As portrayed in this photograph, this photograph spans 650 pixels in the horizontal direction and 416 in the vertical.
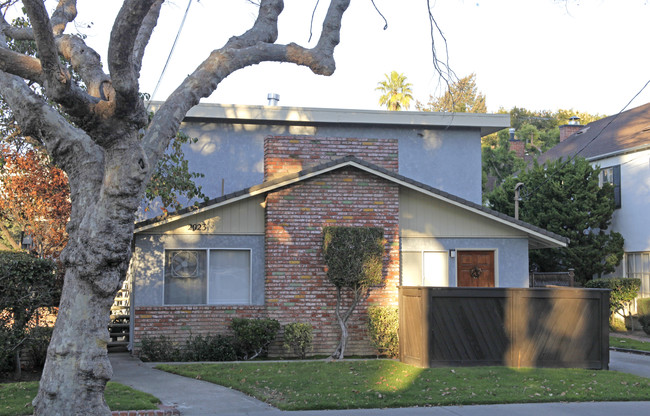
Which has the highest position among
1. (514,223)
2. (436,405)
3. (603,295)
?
(514,223)

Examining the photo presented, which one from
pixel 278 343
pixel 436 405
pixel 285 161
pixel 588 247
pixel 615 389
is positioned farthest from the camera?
pixel 588 247

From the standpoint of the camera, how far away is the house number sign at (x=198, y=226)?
15.9m

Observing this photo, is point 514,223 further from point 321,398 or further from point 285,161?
point 321,398

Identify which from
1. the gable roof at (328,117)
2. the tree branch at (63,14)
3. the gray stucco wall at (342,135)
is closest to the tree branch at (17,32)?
the tree branch at (63,14)

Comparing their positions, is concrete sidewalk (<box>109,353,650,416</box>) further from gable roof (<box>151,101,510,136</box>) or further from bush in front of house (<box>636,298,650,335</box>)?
bush in front of house (<box>636,298,650,335</box>)

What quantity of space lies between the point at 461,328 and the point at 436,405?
11.4 feet

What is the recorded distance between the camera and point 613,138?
27203 mm

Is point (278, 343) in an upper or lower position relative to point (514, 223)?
lower

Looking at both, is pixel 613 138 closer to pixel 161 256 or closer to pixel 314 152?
pixel 314 152

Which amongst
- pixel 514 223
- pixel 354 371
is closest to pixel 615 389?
pixel 354 371

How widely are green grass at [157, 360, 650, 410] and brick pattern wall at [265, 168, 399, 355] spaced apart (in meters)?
1.76

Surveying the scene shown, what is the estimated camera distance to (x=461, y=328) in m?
13.6

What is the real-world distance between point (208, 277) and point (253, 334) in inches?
73.4

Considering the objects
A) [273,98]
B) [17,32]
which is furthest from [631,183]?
[17,32]
